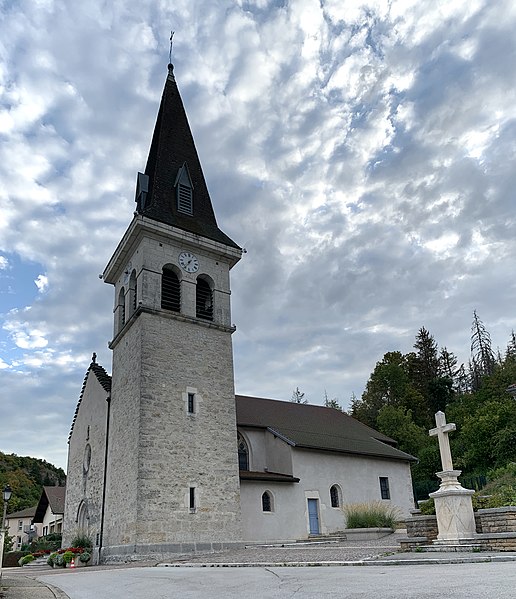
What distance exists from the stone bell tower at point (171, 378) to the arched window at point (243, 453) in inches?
152

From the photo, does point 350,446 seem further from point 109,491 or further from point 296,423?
point 109,491

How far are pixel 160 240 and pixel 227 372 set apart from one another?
6183mm

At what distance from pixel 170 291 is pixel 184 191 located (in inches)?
207

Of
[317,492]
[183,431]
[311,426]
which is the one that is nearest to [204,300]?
[183,431]

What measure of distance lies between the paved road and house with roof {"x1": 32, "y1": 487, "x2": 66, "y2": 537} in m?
41.1

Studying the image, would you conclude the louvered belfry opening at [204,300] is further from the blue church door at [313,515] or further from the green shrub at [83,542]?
the green shrub at [83,542]

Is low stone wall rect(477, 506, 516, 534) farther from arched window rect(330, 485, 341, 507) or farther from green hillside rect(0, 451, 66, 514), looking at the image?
green hillside rect(0, 451, 66, 514)

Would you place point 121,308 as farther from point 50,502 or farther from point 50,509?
point 50,509

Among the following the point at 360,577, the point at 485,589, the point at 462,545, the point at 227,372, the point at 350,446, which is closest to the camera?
the point at 485,589

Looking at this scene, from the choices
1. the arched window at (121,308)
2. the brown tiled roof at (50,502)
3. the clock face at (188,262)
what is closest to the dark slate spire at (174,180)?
the clock face at (188,262)

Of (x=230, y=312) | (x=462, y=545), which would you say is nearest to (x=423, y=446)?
(x=230, y=312)

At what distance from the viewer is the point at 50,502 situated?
48250mm

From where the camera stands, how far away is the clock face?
24.0 meters

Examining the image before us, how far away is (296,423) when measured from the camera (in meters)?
28.8
